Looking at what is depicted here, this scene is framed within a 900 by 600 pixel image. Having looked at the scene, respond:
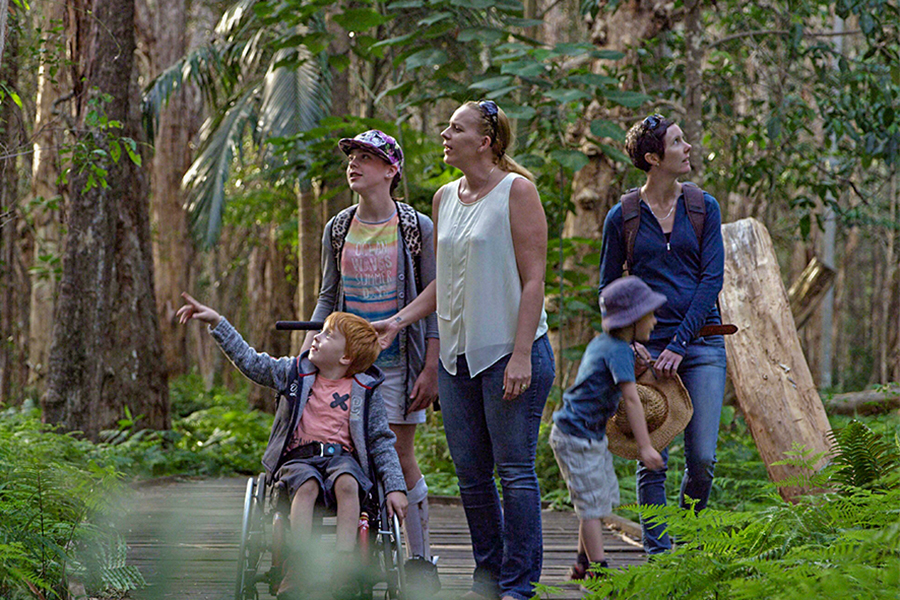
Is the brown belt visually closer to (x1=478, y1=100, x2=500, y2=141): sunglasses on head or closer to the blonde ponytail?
the blonde ponytail

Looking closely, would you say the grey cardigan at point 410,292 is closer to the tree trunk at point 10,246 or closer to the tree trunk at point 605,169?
the tree trunk at point 10,246

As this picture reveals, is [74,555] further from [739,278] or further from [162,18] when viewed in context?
[162,18]

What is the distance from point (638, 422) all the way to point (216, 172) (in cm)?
1196

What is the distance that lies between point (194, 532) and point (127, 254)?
4876mm

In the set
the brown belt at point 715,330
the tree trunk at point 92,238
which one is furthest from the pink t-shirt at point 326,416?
the tree trunk at point 92,238

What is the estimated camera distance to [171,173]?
61.6 ft

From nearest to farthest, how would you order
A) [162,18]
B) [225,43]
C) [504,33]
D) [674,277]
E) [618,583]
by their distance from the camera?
1. [618,583]
2. [674,277]
3. [504,33]
4. [225,43]
5. [162,18]

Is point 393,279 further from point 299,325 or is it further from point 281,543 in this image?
point 281,543

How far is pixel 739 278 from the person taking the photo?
6.03m

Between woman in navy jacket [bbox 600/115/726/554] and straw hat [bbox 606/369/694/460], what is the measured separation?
0.23ft

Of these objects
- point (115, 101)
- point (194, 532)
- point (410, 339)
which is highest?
point (115, 101)

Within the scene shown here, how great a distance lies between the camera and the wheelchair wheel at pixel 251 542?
3531 mm

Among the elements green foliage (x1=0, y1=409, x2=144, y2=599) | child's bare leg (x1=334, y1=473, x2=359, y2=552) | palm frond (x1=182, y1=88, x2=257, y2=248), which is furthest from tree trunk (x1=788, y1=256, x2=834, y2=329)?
palm frond (x1=182, y1=88, x2=257, y2=248)

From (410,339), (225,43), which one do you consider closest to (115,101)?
(410,339)
